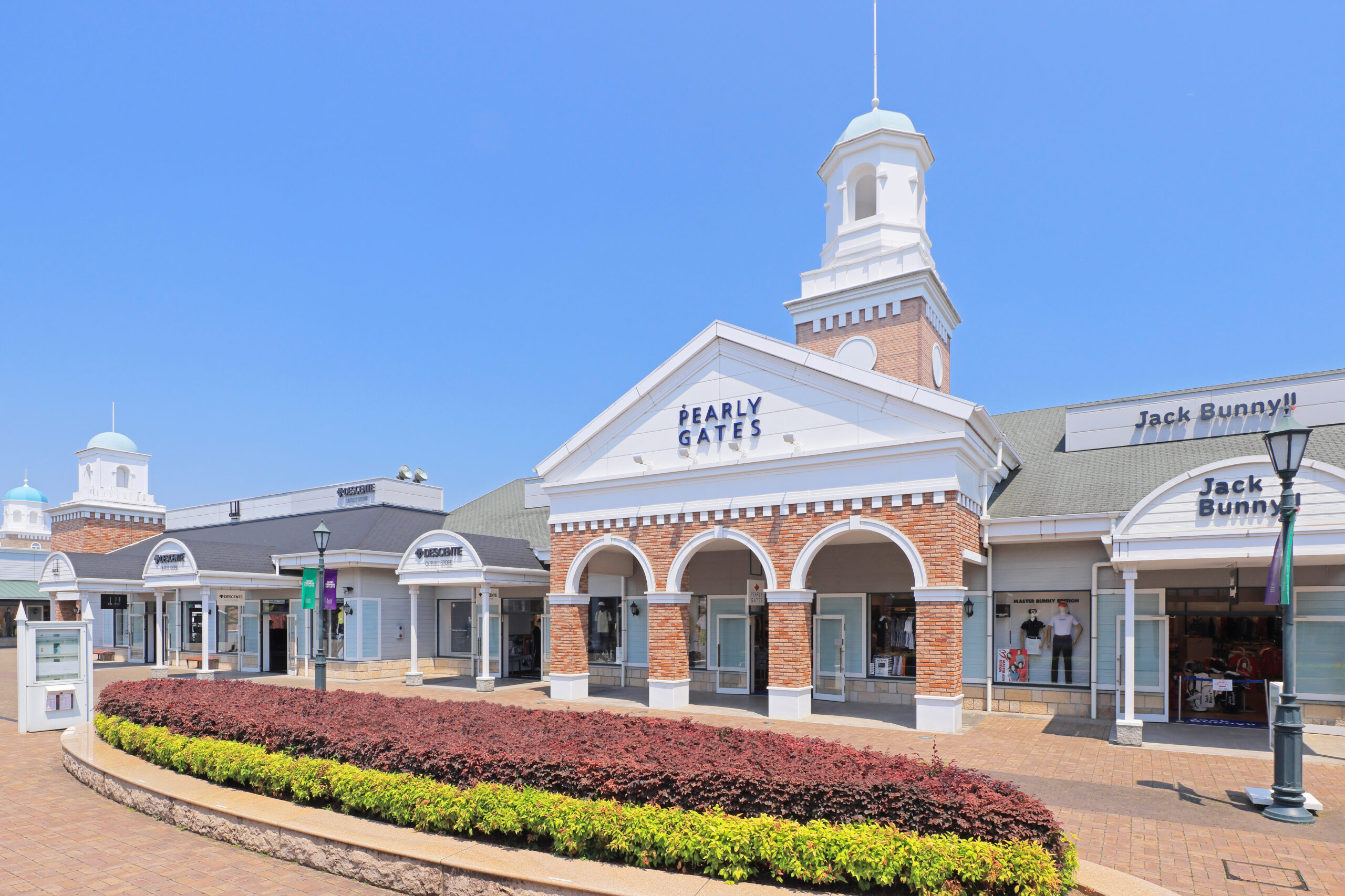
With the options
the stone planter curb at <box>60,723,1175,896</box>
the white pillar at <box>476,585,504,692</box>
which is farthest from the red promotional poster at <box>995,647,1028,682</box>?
the white pillar at <box>476,585,504,692</box>

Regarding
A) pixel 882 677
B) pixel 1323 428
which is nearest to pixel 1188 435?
pixel 1323 428

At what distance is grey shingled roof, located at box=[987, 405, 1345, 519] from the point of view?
16.7 metres

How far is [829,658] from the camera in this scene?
764 inches

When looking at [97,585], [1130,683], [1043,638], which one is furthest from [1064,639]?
[97,585]

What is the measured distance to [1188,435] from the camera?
18609 mm

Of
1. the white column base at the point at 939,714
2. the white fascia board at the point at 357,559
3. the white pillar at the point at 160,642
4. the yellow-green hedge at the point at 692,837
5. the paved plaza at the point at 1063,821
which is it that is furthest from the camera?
the white pillar at the point at 160,642

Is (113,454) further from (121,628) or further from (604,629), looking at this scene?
(604,629)

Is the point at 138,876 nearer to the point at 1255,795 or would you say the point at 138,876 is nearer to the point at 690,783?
the point at 690,783

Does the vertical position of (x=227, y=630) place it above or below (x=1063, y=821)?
below

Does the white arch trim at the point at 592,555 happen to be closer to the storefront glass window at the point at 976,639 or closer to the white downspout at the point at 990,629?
the storefront glass window at the point at 976,639

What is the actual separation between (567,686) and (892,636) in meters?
7.69

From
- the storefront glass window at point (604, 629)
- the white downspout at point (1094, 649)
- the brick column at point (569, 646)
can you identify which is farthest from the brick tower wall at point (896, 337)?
the brick column at point (569, 646)

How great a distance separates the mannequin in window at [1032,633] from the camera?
1717cm

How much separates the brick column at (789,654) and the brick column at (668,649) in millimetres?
2352
